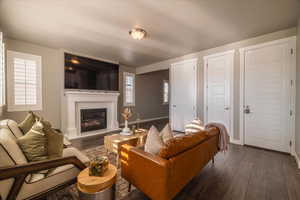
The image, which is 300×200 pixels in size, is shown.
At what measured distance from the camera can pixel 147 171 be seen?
1.38m

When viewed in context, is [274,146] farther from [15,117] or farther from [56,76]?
[15,117]

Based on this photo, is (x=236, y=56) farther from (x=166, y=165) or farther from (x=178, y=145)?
(x=166, y=165)

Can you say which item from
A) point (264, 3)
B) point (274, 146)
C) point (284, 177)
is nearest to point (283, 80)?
point (274, 146)

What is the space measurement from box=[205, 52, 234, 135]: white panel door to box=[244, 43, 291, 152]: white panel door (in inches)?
15.3

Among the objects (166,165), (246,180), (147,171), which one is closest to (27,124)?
(147,171)

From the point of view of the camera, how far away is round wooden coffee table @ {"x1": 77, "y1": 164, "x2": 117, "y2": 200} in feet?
3.85

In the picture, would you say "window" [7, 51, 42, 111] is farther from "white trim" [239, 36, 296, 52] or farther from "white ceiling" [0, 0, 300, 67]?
"white trim" [239, 36, 296, 52]

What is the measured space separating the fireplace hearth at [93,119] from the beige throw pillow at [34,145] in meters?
3.30

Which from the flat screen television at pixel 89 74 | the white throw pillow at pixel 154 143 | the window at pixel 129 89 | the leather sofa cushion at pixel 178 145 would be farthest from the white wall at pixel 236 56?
the white throw pillow at pixel 154 143

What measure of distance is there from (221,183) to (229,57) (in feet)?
10.4

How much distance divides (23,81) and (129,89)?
12.1ft

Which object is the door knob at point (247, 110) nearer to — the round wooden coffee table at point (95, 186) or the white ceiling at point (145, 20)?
the white ceiling at point (145, 20)

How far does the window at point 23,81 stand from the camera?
339 cm

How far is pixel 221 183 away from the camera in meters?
1.92
